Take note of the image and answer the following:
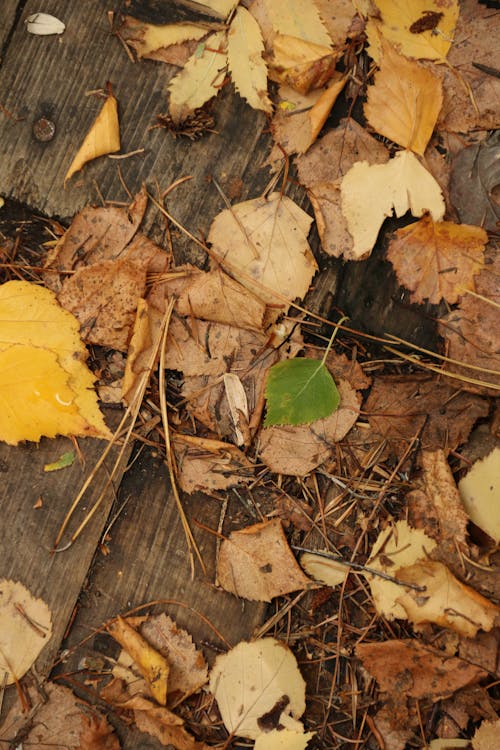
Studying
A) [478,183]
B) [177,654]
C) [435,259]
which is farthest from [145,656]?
[478,183]

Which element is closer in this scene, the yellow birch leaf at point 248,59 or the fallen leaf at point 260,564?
the yellow birch leaf at point 248,59

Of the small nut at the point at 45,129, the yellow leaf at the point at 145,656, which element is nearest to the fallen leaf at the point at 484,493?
the yellow leaf at the point at 145,656

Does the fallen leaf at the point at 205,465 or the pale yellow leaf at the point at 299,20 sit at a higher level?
the pale yellow leaf at the point at 299,20

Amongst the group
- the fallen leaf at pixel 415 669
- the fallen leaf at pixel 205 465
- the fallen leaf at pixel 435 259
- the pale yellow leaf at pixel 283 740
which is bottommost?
the pale yellow leaf at pixel 283 740

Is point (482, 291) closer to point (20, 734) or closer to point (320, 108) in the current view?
point (320, 108)

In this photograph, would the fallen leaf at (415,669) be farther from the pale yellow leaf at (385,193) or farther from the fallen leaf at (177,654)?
the pale yellow leaf at (385,193)

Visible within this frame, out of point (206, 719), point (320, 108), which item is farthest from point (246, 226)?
point (206, 719)
